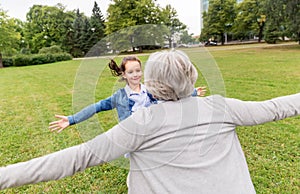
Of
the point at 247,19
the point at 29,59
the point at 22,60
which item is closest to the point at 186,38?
the point at 29,59

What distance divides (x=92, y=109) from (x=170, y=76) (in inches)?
32.1

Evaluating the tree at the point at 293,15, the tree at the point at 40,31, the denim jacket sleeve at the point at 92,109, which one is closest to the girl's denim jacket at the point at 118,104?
the denim jacket sleeve at the point at 92,109

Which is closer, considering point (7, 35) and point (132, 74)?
point (132, 74)

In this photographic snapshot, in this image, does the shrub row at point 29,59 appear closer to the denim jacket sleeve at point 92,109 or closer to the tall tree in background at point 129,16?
the tall tree in background at point 129,16

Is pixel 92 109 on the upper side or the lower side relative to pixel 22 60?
upper

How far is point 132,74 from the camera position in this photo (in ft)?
6.50

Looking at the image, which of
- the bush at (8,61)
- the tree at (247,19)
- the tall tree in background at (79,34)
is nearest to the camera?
the tall tree in background at (79,34)

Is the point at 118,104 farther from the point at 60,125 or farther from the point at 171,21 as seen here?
the point at 171,21

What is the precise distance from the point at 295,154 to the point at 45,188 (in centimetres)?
283

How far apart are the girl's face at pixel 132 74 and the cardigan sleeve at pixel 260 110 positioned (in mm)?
900

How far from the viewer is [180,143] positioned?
3.43 ft

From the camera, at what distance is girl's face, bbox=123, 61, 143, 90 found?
1.91m

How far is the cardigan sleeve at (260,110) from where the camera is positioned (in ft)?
3.68

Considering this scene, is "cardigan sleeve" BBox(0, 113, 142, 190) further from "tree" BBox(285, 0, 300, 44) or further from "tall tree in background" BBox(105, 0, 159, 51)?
"tree" BBox(285, 0, 300, 44)
